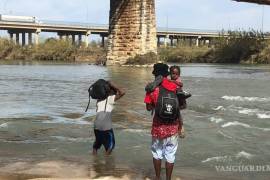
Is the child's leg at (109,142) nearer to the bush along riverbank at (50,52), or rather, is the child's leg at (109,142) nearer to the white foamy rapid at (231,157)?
the white foamy rapid at (231,157)

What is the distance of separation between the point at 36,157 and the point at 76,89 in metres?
16.3

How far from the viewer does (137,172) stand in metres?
8.53

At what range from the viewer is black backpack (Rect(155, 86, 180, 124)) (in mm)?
7449

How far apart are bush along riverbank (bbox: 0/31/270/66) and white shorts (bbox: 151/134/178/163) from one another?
52118 mm

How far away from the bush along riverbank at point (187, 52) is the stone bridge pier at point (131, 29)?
8799mm

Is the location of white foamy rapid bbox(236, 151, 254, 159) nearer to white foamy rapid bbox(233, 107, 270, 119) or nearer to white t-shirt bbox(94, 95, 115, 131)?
white t-shirt bbox(94, 95, 115, 131)

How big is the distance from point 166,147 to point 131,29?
42302mm

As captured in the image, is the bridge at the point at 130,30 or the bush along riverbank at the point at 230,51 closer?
the bridge at the point at 130,30

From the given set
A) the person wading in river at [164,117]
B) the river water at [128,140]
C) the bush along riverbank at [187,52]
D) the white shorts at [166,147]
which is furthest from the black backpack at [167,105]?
the bush along riverbank at [187,52]

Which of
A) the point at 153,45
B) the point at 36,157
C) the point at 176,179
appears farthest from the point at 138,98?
the point at 153,45

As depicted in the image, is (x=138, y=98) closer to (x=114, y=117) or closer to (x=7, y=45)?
(x=114, y=117)

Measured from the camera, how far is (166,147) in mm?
7758

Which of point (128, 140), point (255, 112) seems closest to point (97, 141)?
point (128, 140)

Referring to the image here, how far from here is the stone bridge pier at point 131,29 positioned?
49000 millimetres
